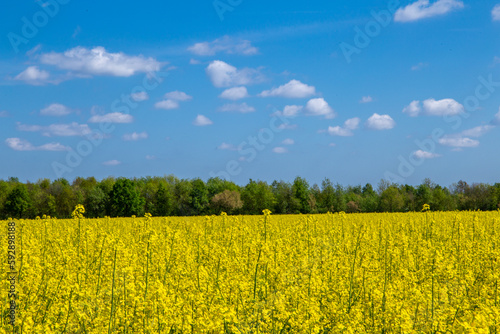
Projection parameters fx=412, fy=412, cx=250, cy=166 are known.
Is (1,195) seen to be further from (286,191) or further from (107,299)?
(107,299)

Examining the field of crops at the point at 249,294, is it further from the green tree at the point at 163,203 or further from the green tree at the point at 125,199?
the green tree at the point at 163,203

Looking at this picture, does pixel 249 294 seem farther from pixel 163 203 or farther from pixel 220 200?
pixel 163 203

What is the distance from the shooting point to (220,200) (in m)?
70.9

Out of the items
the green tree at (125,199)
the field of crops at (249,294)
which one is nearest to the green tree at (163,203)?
the green tree at (125,199)

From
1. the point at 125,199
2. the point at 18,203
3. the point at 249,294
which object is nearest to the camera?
the point at 249,294

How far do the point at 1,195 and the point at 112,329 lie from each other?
260ft

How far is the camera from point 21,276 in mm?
7836

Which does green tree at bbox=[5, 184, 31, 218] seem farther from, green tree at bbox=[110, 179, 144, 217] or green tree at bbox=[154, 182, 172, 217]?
green tree at bbox=[154, 182, 172, 217]

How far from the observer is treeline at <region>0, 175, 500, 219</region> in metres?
65.8

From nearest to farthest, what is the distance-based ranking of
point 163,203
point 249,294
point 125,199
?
point 249,294
point 125,199
point 163,203

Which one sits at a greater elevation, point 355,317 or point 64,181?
point 64,181

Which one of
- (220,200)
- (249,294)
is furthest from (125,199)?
(249,294)

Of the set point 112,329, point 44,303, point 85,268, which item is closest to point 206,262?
point 85,268

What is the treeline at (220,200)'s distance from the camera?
65812mm
